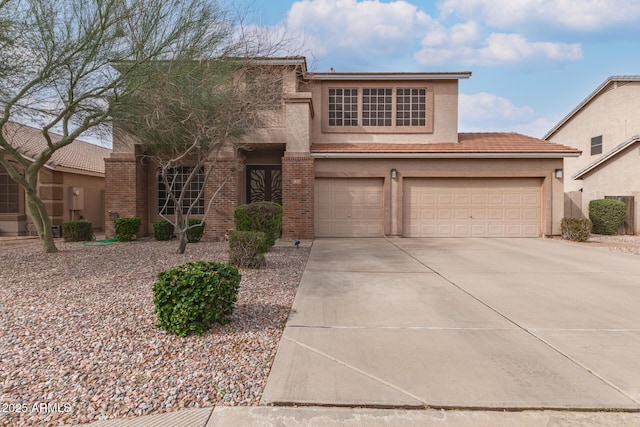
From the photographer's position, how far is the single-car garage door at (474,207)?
47.1 feet

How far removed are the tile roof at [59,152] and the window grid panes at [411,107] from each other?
12837mm

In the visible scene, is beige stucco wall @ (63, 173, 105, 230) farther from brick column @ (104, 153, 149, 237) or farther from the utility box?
brick column @ (104, 153, 149, 237)

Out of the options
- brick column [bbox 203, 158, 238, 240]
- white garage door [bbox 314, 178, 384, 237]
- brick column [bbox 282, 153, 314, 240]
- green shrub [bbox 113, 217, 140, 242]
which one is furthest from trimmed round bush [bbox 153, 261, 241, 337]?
white garage door [bbox 314, 178, 384, 237]

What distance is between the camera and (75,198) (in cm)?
1612

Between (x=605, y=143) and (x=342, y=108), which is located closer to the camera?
(x=342, y=108)

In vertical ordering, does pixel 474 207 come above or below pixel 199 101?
below

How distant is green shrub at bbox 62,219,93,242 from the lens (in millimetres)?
12422

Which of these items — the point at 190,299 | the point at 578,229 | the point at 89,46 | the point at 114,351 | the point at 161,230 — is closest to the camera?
the point at 114,351

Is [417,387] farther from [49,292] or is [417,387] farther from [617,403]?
[49,292]

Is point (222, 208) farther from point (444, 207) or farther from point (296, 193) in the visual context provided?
point (444, 207)

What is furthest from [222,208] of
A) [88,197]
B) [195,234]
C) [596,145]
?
[596,145]

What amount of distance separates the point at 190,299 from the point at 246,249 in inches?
143

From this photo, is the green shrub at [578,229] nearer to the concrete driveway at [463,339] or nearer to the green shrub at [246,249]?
the concrete driveway at [463,339]

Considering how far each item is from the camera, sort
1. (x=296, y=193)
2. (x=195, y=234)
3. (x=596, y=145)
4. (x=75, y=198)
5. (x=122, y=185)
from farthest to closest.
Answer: (x=596, y=145)
(x=75, y=198)
(x=122, y=185)
(x=296, y=193)
(x=195, y=234)
